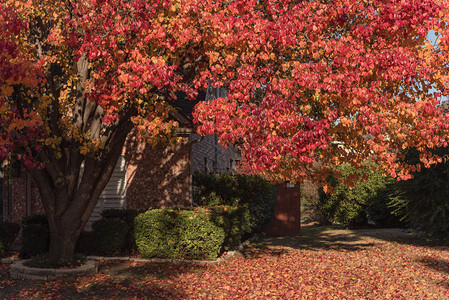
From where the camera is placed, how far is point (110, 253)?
1289 cm

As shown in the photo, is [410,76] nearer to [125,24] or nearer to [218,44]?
[218,44]

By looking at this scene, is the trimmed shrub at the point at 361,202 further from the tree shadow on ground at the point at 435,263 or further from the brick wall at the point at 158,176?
the brick wall at the point at 158,176

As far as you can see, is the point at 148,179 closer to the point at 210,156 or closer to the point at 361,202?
the point at 210,156

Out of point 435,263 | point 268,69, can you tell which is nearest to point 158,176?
point 268,69

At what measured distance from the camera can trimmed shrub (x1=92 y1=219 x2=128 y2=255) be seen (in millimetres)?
12820

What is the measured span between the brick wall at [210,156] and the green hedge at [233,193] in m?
0.84

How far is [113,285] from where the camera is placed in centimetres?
950

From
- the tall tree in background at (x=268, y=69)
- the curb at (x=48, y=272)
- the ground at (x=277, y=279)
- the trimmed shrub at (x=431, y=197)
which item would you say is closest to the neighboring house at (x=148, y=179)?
the ground at (x=277, y=279)

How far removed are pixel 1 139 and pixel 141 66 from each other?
2.80 metres

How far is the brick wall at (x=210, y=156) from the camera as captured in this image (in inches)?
640

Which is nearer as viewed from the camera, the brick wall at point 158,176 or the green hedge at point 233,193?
the brick wall at point 158,176

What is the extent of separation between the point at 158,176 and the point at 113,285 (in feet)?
19.2

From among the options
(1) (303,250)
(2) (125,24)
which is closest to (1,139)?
(2) (125,24)

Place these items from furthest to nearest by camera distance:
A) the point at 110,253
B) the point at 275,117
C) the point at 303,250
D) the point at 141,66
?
1. the point at 303,250
2. the point at 110,253
3. the point at 141,66
4. the point at 275,117
